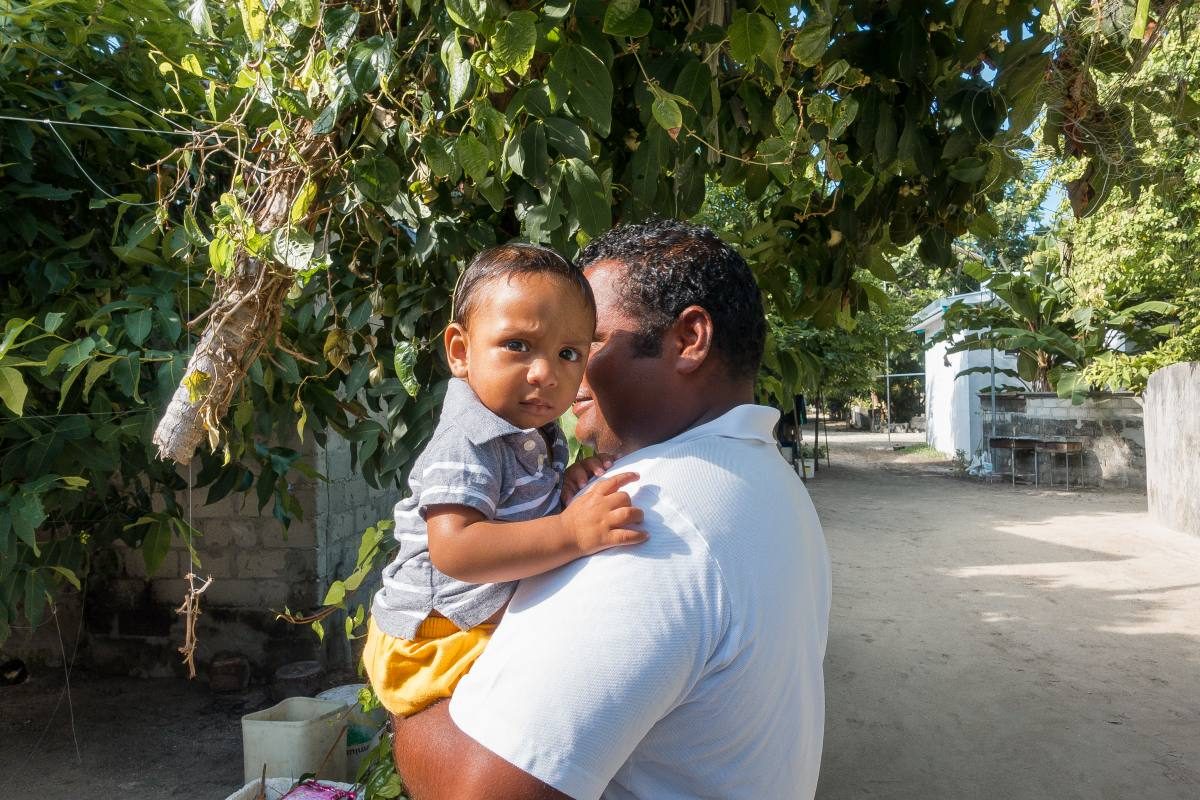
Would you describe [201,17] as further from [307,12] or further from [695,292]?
[695,292]

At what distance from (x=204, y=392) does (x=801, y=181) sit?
1.68 meters

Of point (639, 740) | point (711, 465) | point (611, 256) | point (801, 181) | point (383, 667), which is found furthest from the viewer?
point (801, 181)

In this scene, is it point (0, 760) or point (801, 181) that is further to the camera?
point (0, 760)

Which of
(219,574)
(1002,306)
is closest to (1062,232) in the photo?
(1002,306)

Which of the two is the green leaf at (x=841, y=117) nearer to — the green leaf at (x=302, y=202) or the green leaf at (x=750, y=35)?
the green leaf at (x=750, y=35)

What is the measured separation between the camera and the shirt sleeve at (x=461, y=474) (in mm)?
1265

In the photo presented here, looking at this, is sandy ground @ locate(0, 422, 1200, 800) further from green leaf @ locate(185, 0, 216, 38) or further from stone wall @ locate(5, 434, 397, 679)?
green leaf @ locate(185, 0, 216, 38)

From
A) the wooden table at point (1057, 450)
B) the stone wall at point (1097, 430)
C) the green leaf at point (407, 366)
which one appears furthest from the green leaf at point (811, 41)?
the wooden table at point (1057, 450)

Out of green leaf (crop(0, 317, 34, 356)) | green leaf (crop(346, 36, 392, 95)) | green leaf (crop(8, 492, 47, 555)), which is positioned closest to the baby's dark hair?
green leaf (crop(346, 36, 392, 95))

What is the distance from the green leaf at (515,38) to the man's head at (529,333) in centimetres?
35

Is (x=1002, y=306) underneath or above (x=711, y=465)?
above

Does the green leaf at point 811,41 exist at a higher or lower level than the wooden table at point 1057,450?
higher

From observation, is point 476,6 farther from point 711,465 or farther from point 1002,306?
point 1002,306

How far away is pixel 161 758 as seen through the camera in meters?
4.68
